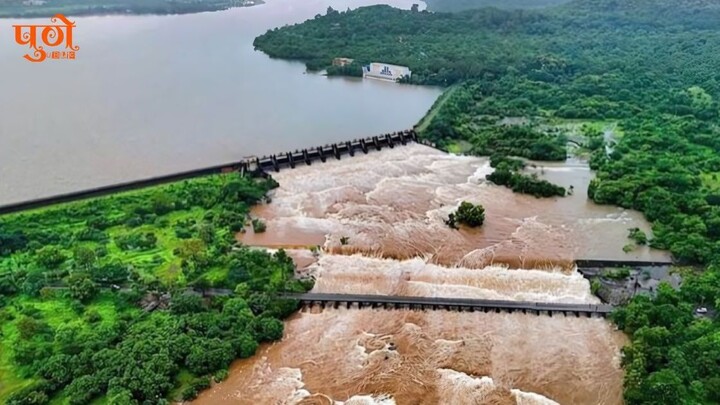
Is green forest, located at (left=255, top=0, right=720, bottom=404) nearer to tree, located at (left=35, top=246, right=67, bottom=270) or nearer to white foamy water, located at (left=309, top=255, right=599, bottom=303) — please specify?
white foamy water, located at (left=309, top=255, right=599, bottom=303)

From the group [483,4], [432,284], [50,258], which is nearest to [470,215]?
[432,284]

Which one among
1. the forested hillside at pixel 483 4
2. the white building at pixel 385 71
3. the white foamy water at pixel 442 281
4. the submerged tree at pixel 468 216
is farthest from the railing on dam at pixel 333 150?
the forested hillside at pixel 483 4

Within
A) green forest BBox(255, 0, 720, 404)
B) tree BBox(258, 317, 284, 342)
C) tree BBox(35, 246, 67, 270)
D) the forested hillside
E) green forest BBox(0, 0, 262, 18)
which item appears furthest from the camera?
the forested hillside

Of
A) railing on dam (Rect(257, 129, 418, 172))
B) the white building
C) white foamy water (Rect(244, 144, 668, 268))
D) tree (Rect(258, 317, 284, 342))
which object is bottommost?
tree (Rect(258, 317, 284, 342))

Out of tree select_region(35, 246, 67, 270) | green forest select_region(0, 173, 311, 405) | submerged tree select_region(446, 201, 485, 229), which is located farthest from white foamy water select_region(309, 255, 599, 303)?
tree select_region(35, 246, 67, 270)

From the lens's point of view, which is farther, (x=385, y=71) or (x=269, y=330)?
(x=385, y=71)

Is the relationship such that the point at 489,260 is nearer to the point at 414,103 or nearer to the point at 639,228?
the point at 639,228

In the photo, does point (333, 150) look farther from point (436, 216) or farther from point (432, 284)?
point (432, 284)
